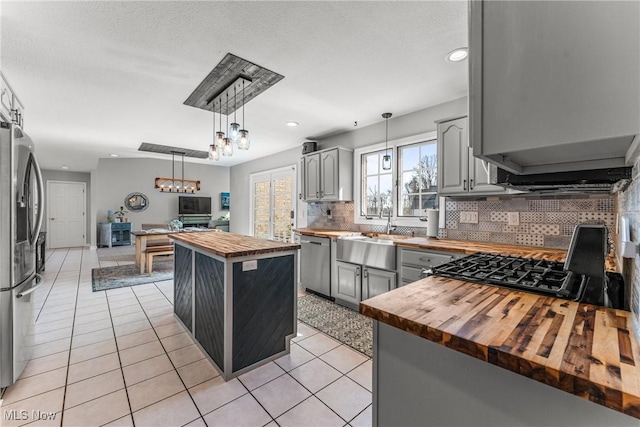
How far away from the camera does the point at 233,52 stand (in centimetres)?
220

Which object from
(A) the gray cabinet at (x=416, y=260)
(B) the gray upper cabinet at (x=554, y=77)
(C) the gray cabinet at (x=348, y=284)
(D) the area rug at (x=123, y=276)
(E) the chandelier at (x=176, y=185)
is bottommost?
(D) the area rug at (x=123, y=276)

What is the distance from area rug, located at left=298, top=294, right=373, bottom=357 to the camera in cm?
254

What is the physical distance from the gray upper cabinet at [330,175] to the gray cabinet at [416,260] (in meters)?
1.53

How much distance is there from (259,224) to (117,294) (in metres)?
3.19

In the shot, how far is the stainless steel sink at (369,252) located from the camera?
2.88 metres

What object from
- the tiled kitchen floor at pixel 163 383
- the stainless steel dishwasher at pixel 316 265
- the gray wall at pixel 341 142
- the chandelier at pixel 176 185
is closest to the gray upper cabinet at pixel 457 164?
the gray wall at pixel 341 142

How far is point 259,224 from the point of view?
662 centimetres

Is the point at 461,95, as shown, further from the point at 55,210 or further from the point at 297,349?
the point at 55,210

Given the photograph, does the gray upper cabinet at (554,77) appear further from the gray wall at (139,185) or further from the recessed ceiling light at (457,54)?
the gray wall at (139,185)

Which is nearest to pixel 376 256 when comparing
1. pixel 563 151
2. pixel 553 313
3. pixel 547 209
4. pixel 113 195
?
pixel 547 209

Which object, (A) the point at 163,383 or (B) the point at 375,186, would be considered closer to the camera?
(A) the point at 163,383

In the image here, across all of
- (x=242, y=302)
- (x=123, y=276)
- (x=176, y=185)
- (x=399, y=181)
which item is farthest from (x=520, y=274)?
(x=176, y=185)

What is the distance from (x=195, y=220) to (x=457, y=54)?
8637 mm

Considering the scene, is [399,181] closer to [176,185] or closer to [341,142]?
[341,142]
